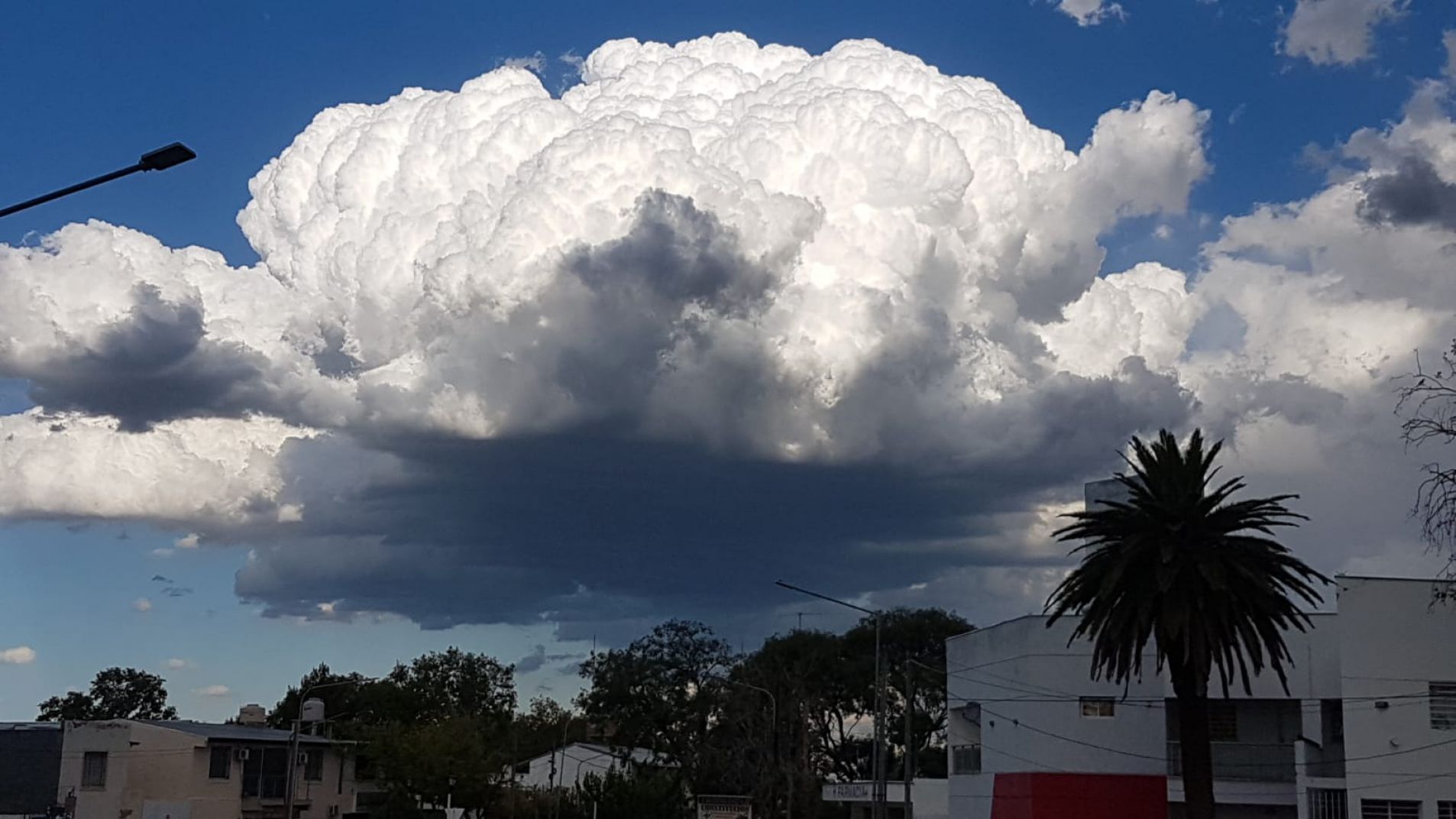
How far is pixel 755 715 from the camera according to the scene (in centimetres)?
11100

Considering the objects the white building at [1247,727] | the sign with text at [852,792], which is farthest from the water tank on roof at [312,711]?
the white building at [1247,727]

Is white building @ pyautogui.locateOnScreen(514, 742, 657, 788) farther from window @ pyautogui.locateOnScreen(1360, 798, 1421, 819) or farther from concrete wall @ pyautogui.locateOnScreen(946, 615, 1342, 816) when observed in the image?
window @ pyautogui.locateOnScreen(1360, 798, 1421, 819)

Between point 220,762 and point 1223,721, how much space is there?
55365 mm

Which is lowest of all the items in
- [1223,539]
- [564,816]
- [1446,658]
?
[564,816]

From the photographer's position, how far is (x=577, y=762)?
124 m

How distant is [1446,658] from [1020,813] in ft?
61.7

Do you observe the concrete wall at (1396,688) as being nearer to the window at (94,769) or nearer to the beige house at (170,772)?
the beige house at (170,772)

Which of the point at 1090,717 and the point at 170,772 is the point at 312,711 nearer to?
the point at 170,772

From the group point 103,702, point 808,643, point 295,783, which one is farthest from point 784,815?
point 103,702

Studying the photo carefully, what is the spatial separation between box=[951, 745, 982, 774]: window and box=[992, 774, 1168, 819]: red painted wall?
563 cm

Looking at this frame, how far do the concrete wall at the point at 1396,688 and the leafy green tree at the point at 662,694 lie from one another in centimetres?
7249

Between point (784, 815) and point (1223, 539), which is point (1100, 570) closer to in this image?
point (1223, 539)

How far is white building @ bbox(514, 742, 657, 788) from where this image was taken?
12169 cm

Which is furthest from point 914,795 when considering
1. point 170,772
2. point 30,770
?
point 30,770
